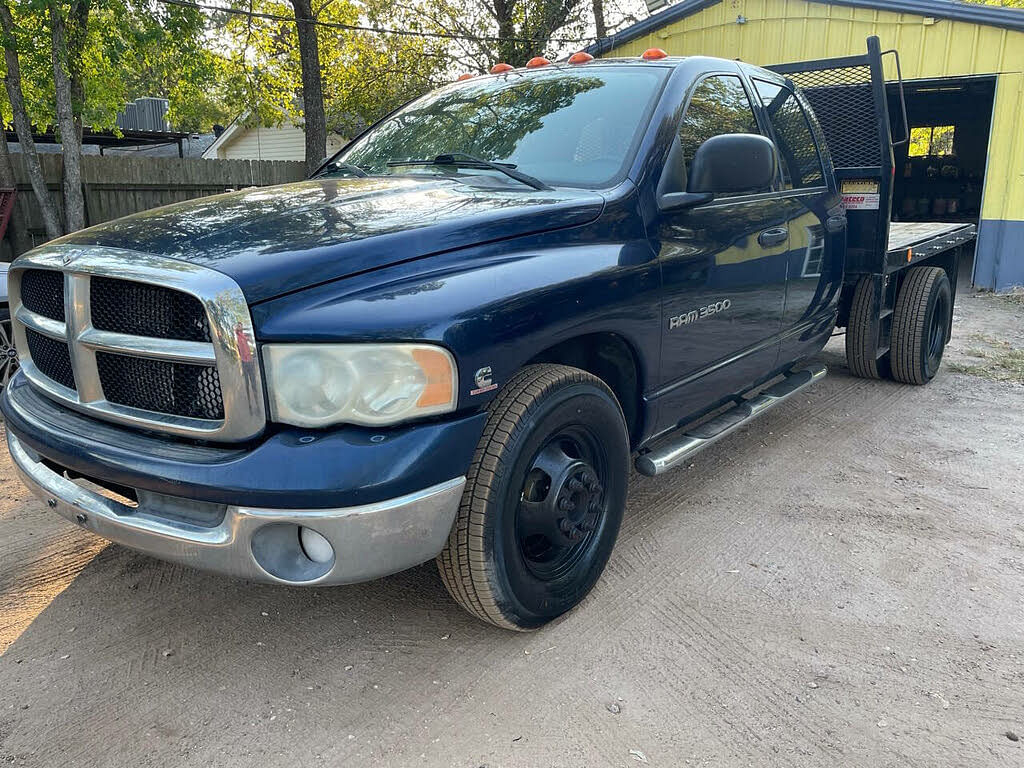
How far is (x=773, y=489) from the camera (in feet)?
13.5

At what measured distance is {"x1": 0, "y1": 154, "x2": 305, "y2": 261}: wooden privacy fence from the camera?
33.1ft

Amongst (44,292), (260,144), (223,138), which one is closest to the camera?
(44,292)

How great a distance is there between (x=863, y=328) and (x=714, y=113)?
7.88 ft

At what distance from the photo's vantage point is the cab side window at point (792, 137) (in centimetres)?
413

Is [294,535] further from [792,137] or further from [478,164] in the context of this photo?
[792,137]

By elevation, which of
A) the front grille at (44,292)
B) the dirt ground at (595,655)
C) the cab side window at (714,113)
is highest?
the cab side window at (714,113)

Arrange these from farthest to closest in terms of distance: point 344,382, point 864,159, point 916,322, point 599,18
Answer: point 599,18 → point 916,322 → point 864,159 → point 344,382

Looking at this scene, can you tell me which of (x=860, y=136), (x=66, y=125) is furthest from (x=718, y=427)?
(x=66, y=125)

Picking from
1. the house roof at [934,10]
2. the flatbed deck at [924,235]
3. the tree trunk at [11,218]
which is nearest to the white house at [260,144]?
the house roof at [934,10]

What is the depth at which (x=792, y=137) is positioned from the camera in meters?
4.29

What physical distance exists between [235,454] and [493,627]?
1143 mm

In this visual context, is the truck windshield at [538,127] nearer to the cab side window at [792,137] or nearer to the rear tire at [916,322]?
the cab side window at [792,137]

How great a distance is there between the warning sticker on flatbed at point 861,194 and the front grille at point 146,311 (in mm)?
3966

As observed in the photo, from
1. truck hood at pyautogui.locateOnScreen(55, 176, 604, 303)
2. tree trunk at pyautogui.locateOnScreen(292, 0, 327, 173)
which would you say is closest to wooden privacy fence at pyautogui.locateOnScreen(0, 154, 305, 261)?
tree trunk at pyautogui.locateOnScreen(292, 0, 327, 173)
